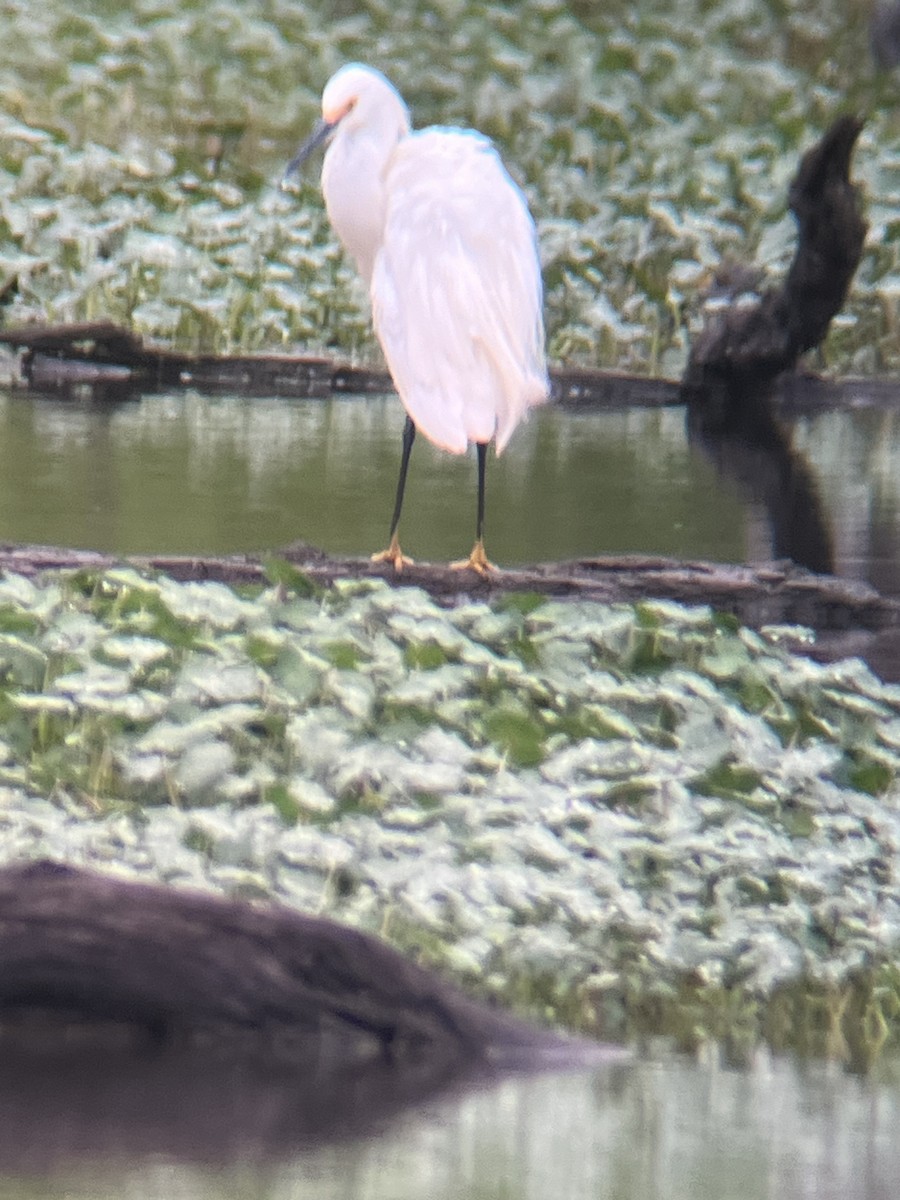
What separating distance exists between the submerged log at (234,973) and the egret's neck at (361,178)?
2824mm

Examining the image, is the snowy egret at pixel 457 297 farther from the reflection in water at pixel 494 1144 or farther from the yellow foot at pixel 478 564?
the reflection in water at pixel 494 1144

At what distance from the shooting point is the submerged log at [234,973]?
10.9 feet

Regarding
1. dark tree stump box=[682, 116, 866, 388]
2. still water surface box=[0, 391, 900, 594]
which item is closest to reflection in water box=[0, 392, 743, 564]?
still water surface box=[0, 391, 900, 594]

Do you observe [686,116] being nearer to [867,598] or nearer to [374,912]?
[867,598]

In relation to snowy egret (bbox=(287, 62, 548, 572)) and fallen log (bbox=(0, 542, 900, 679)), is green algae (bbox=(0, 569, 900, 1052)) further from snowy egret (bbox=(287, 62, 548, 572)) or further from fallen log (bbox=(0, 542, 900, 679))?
snowy egret (bbox=(287, 62, 548, 572))

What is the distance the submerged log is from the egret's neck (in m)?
2.82

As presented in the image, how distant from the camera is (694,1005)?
146 inches

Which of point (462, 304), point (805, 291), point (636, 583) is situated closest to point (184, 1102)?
point (636, 583)

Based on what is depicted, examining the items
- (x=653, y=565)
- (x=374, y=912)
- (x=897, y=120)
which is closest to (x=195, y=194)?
(x=897, y=120)

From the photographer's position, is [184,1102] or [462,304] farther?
[462,304]

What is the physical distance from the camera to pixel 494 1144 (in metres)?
3.04

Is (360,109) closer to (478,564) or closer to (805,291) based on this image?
(478,564)

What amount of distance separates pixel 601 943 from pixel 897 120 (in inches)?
407

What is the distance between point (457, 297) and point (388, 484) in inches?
97.9
